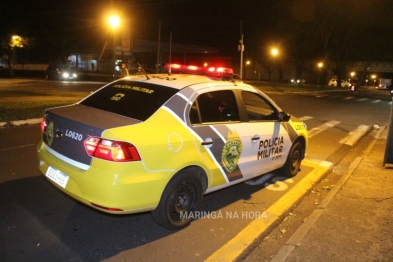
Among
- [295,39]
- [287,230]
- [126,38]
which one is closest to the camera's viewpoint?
[287,230]

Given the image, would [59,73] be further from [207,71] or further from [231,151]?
[231,151]

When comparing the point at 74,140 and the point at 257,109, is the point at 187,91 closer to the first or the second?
the point at 74,140

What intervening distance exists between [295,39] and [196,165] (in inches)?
1761

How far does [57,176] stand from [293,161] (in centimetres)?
383

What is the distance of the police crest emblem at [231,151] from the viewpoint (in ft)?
14.2

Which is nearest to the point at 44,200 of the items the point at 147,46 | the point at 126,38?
the point at 126,38

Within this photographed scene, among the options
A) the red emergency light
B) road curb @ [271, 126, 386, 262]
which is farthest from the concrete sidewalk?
the red emergency light

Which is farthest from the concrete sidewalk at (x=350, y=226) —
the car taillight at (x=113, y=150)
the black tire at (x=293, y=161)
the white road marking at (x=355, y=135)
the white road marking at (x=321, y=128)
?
the white road marking at (x=321, y=128)

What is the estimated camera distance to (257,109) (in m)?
6.30

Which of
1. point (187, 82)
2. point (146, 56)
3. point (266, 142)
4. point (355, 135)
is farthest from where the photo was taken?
point (146, 56)

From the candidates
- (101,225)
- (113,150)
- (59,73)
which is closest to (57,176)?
(101,225)

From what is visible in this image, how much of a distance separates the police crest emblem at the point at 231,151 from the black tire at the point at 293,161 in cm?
161

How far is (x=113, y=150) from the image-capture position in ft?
10.9

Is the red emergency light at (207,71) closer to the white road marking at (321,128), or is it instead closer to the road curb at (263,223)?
the road curb at (263,223)
